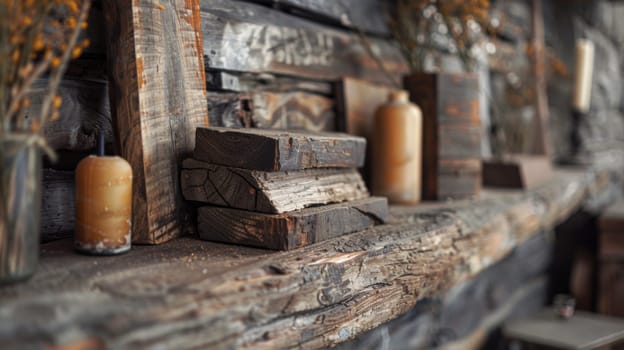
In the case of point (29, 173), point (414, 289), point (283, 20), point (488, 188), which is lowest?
point (414, 289)

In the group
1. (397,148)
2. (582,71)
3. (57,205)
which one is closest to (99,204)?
(57,205)

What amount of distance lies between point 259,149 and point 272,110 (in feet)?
1.21

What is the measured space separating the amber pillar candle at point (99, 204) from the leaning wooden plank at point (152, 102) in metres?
0.08

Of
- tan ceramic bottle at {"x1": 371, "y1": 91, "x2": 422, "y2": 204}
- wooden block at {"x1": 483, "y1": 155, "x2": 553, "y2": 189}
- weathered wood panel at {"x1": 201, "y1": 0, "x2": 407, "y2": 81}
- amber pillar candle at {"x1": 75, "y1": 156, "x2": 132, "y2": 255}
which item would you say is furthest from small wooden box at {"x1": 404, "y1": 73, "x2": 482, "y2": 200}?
amber pillar candle at {"x1": 75, "y1": 156, "x2": 132, "y2": 255}

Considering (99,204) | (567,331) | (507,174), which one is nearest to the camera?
(99,204)

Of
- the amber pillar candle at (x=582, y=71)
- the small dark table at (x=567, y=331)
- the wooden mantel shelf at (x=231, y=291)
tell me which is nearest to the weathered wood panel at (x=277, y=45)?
the wooden mantel shelf at (x=231, y=291)

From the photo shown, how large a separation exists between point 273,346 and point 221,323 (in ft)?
0.34

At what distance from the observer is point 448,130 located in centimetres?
148

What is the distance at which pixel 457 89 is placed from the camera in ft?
4.84

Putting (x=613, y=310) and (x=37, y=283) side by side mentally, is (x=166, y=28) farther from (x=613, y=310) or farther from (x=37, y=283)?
(x=613, y=310)

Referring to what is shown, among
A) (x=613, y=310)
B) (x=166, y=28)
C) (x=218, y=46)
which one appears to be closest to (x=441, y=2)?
(x=218, y=46)

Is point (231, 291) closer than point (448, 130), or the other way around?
point (231, 291)

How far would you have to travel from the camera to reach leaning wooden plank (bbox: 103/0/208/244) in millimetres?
902

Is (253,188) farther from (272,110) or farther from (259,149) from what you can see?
(272,110)
